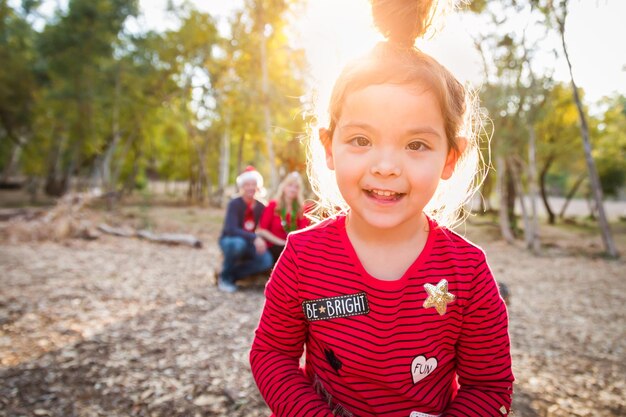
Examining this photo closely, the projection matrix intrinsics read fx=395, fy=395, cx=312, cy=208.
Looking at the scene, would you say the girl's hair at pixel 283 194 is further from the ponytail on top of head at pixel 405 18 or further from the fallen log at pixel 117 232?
the fallen log at pixel 117 232

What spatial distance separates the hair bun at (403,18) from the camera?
114 cm

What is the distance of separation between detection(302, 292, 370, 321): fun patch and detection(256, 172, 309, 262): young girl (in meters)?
4.45


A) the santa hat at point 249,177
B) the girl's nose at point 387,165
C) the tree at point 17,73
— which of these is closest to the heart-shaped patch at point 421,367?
the girl's nose at point 387,165

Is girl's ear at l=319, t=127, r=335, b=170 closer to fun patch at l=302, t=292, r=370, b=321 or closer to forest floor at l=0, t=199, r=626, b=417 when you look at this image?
fun patch at l=302, t=292, r=370, b=321

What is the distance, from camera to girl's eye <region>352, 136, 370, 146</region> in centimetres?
120

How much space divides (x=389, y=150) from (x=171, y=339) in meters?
3.70

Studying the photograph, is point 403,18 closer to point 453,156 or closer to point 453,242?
point 453,156

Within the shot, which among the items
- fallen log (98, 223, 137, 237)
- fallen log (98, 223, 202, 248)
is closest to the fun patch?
fallen log (98, 223, 202, 248)

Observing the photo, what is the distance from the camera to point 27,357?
3.42 meters

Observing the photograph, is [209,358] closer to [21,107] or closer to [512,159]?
[512,159]

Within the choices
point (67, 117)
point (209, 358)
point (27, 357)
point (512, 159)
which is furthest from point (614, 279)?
point (67, 117)

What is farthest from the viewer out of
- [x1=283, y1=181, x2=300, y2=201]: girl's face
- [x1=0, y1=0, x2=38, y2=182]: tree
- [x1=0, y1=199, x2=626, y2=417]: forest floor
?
[x1=0, y1=0, x2=38, y2=182]: tree

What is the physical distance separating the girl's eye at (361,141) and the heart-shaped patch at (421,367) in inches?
26.6

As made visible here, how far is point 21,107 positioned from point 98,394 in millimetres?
26018
